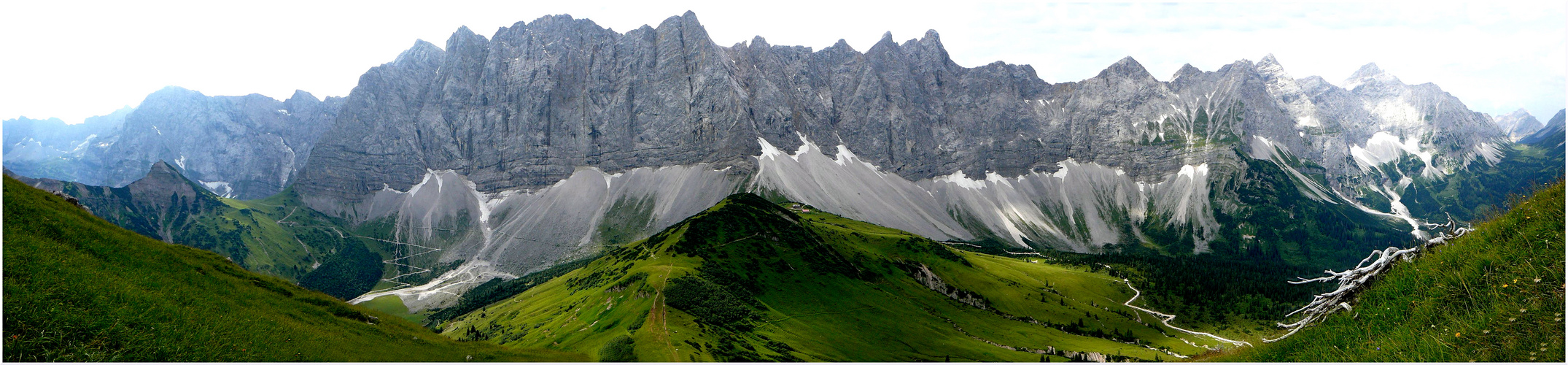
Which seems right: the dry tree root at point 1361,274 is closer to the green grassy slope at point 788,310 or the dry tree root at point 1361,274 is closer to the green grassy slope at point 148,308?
the green grassy slope at point 148,308

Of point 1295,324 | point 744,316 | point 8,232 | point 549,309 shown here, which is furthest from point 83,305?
point 549,309

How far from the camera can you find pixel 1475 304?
43.0 feet

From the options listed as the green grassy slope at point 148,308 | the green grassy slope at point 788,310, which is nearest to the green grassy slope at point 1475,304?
the green grassy slope at point 148,308

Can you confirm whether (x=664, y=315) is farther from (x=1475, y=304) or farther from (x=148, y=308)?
(x=1475, y=304)

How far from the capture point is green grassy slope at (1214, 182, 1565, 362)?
40.3 feet

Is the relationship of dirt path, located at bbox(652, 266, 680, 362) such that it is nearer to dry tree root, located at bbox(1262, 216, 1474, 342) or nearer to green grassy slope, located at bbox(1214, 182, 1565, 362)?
dry tree root, located at bbox(1262, 216, 1474, 342)

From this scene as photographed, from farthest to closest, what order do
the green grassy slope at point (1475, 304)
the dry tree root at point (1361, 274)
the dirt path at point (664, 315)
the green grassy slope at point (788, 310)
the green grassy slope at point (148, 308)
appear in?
the green grassy slope at point (788, 310) → the dirt path at point (664, 315) → the green grassy slope at point (148, 308) → the dry tree root at point (1361, 274) → the green grassy slope at point (1475, 304)

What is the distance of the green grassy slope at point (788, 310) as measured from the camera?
96438 millimetres

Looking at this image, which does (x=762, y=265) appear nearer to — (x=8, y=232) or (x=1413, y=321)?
(x=8, y=232)

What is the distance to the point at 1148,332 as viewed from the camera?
6654 inches

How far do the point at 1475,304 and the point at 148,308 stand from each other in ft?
133

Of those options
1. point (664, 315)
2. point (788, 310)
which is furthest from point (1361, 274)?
point (788, 310)

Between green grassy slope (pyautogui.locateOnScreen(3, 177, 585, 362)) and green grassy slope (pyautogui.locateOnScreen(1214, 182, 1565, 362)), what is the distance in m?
35.4

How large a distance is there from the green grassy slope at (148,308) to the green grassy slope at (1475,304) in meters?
35.4
